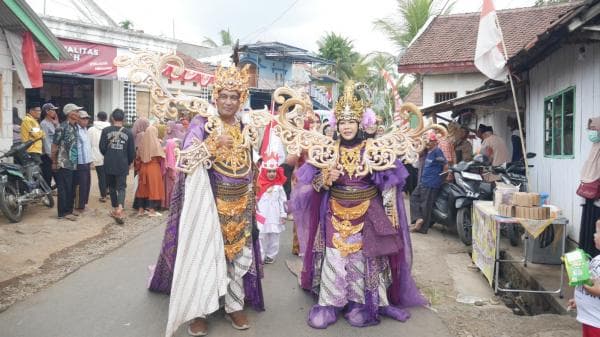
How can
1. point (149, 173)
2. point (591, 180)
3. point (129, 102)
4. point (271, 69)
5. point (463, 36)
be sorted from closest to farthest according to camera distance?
point (591, 180) < point (149, 173) < point (129, 102) < point (463, 36) < point (271, 69)

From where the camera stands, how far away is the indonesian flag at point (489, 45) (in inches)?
268

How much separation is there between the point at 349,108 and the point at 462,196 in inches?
153

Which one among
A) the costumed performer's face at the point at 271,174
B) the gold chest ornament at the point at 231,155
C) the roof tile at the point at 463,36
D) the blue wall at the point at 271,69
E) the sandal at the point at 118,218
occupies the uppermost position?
Answer: the blue wall at the point at 271,69

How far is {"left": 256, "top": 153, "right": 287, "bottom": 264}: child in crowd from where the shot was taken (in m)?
6.30

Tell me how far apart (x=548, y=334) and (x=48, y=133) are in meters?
8.91

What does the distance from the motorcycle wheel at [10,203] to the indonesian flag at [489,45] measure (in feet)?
24.1

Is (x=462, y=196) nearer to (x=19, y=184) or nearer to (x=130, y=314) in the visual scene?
(x=130, y=314)

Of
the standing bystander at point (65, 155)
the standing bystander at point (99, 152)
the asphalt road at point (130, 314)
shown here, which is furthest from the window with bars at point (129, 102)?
the asphalt road at point (130, 314)

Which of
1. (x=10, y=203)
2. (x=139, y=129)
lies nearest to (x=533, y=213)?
(x=139, y=129)

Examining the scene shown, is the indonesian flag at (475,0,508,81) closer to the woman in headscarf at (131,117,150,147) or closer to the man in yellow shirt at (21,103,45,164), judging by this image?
the woman in headscarf at (131,117,150,147)

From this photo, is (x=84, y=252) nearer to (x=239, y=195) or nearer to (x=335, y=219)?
(x=239, y=195)

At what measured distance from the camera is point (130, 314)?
4379mm

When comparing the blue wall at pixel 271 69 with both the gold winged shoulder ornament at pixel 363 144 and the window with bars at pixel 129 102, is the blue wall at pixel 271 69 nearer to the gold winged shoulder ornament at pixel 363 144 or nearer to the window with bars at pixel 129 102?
the window with bars at pixel 129 102

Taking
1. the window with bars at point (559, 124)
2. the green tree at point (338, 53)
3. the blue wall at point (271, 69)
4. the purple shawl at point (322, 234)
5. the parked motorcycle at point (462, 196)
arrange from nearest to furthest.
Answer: the purple shawl at point (322, 234) < the window with bars at point (559, 124) < the parked motorcycle at point (462, 196) < the blue wall at point (271, 69) < the green tree at point (338, 53)
